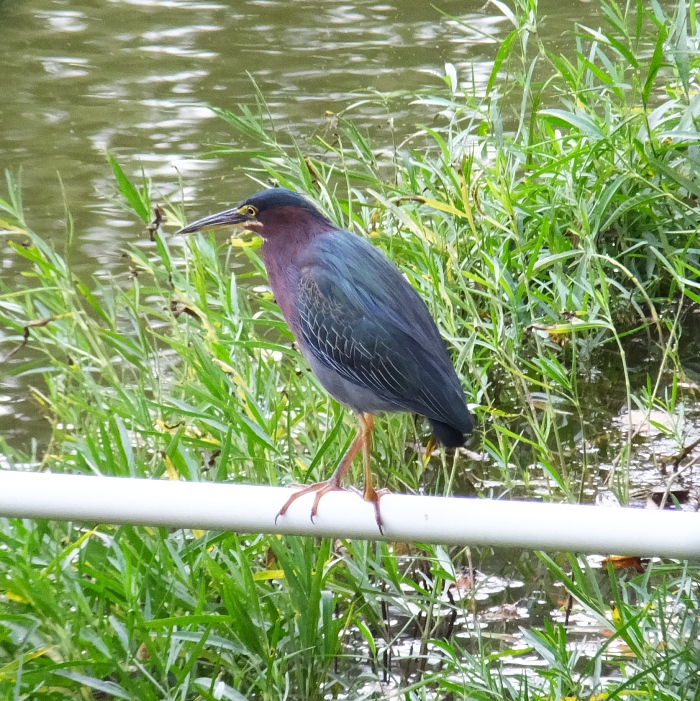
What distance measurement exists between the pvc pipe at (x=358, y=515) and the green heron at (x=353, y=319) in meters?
0.57

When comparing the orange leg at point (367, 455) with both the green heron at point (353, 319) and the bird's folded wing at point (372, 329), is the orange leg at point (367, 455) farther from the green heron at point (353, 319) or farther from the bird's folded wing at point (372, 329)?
the bird's folded wing at point (372, 329)

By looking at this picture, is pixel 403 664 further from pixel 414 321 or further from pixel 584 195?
pixel 584 195

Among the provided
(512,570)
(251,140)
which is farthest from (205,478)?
(251,140)

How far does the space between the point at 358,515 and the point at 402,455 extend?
123cm

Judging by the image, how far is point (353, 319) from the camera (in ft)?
6.53

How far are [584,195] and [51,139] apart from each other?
9.31 feet

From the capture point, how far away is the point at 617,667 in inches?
89.3

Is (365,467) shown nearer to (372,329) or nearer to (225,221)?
(372,329)

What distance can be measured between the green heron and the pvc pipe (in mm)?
569

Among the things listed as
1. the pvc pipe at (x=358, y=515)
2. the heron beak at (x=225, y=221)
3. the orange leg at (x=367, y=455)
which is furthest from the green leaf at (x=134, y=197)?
the pvc pipe at (x=358, y=515)

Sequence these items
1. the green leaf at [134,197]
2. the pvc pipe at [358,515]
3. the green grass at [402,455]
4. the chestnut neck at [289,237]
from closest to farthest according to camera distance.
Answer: the pvc pipe at [358,515] < the green grass at [402,455] < the chestnut neck at [289,237] < the green leaf at [134,197]

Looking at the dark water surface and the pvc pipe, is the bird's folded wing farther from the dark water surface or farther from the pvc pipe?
the dark water surface

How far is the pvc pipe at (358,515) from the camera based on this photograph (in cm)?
123

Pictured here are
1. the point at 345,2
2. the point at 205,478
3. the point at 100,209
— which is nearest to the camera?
the point at 205,478
